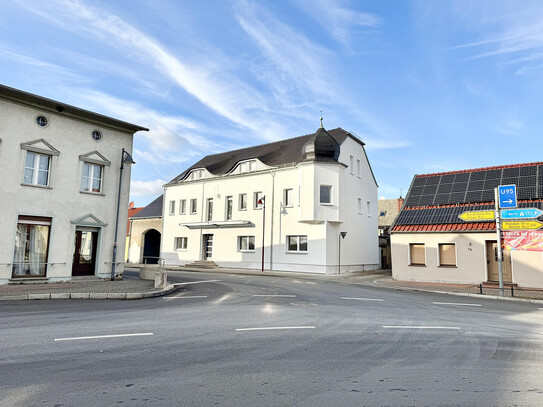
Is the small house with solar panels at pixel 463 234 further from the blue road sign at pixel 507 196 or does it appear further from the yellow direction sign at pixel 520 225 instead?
the blue road sign at pixel 507 196

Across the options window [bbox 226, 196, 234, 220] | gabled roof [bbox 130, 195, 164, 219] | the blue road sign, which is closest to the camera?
the blue road sign

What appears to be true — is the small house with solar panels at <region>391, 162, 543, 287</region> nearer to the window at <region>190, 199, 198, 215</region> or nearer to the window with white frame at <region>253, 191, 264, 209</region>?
the window with white frame at <region>253, 191, 264, 209</region>

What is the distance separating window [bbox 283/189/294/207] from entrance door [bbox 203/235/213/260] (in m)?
8.71

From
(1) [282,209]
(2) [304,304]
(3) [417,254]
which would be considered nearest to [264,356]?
(2) [304,304]

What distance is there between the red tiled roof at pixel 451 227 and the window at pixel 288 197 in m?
8.87

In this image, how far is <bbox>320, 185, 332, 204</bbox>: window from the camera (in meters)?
28.0

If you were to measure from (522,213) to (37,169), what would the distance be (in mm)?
21242

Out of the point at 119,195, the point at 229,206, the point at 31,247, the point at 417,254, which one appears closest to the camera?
the point at 31,247

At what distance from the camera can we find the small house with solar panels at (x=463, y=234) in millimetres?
19344

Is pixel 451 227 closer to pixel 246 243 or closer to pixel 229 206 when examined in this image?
pixel 246 243

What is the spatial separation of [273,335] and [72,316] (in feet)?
17.3

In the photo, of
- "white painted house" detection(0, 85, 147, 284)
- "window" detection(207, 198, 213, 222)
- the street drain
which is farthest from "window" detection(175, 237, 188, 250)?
the street drain

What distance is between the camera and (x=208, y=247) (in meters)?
34.7

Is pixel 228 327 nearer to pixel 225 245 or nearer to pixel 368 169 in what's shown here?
pixel 225 245
